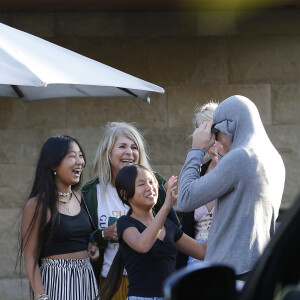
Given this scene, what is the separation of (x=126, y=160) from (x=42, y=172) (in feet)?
2.05

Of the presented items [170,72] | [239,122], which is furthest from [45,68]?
[170,72]

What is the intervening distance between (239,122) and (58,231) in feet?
4.45

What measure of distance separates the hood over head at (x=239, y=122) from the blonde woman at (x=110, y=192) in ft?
3.78

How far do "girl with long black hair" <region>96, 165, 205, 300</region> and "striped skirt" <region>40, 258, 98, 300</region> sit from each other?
24 cm

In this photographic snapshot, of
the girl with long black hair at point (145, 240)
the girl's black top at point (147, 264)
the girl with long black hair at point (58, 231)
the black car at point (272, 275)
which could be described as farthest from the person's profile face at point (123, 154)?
the black car at point (272, 275)

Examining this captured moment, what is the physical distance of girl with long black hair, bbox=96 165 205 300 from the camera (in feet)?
12.7

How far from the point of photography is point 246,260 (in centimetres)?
335

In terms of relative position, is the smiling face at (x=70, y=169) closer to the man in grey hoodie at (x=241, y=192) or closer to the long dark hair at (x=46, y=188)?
the long dark hair at (x=46, y=188)

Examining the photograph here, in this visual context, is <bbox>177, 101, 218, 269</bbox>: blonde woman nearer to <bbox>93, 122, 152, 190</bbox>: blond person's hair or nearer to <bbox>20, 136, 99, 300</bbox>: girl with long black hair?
<bbox>93, 122, 152, 190</bbox>: blond person's hair

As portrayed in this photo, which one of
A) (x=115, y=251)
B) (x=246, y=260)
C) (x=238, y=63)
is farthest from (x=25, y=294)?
(x=246, y=260)

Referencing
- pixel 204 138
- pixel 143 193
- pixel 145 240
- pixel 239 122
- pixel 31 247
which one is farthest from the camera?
pixel 31 247

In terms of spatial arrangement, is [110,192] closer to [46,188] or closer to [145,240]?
[46,188]

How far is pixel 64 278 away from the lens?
4.36 m

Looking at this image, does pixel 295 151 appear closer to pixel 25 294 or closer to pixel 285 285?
pixel 25 294
